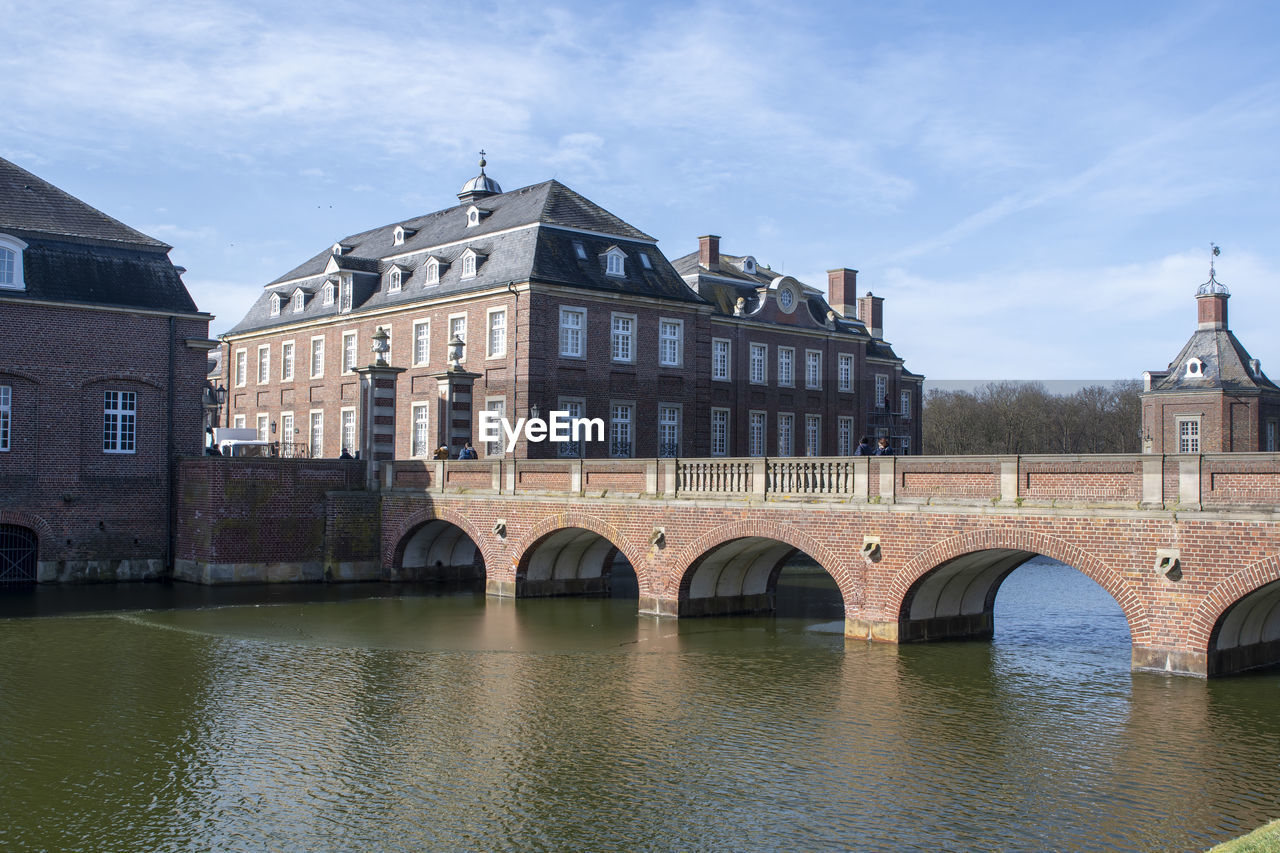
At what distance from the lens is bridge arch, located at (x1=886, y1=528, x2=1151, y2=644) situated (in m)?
16.5

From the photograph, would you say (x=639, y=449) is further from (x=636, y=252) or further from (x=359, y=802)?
(x=359, y=802)

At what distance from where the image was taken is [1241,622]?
16.6 meters

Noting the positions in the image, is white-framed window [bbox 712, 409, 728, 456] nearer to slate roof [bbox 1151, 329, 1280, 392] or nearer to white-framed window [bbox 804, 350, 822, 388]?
white-framed window [bbox 804, 350, 822, 388]

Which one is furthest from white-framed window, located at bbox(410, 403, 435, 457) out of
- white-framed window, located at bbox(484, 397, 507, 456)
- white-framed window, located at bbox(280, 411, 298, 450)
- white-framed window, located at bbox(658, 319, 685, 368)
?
white-framed window, located at bbox(658, 319, 685, 368)

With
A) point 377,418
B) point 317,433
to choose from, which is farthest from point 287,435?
point 377,418

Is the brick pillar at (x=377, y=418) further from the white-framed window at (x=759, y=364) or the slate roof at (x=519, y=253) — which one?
the white-framed window at (x=759, y=364)

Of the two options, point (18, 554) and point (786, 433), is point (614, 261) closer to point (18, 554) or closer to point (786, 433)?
point (786, 433)

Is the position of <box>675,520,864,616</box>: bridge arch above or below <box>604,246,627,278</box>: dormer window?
below

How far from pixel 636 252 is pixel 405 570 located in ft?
43.9

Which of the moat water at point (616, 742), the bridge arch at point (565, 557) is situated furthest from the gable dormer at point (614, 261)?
the moat water at point (616, 742)

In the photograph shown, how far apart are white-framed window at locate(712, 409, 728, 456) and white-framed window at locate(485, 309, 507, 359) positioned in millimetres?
10734

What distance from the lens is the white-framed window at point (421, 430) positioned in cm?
3828

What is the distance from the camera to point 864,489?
769 inches

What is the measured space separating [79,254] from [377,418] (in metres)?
8.77
